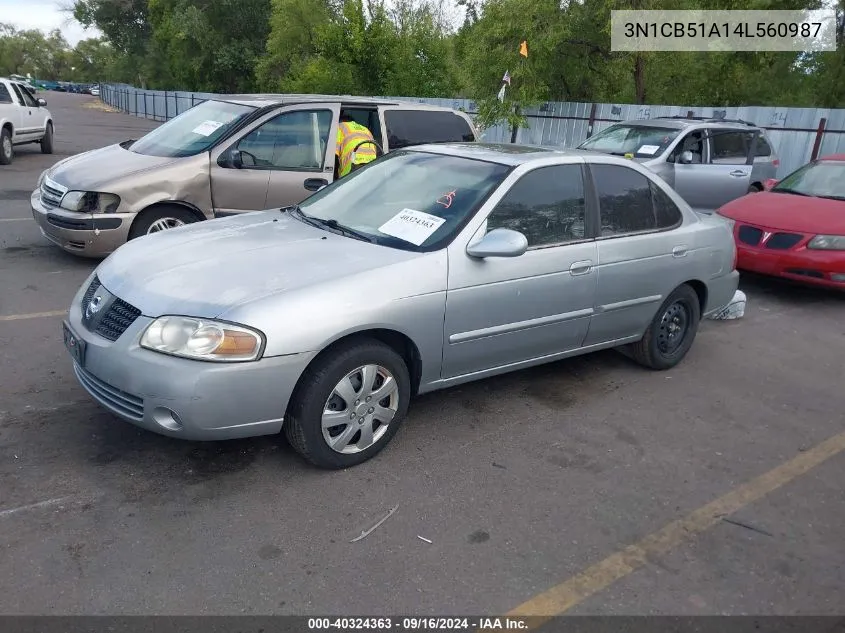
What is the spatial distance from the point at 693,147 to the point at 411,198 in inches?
302

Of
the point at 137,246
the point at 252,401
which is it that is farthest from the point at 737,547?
the point at 137,246

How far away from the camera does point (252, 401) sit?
10.7ft

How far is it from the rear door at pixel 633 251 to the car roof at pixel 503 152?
0.24 metres

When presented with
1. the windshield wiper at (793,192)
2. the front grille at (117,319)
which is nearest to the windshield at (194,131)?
the front grille at (117,319)

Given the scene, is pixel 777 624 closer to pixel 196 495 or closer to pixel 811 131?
pixel 196 495

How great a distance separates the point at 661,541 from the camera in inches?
127

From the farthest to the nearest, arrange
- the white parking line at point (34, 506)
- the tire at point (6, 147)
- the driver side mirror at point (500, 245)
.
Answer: the tire at point (6, 147) < the driver side mirror at point (500, 245) < the white parking line at point (34, 506)

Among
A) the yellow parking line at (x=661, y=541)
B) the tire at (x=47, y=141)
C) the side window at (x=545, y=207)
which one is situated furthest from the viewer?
the tire at (x=47, y=141)

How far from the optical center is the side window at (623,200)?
4707 millimetres

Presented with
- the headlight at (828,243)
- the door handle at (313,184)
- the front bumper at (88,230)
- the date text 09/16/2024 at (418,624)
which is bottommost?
the date text 09/16/2024 at (418,624)

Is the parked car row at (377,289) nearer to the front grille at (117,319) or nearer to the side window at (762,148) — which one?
the front grille at (117,319)

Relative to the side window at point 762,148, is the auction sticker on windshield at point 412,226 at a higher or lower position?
lower

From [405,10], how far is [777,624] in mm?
39584

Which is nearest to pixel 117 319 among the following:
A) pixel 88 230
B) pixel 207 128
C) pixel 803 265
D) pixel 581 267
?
pixel 581 267
